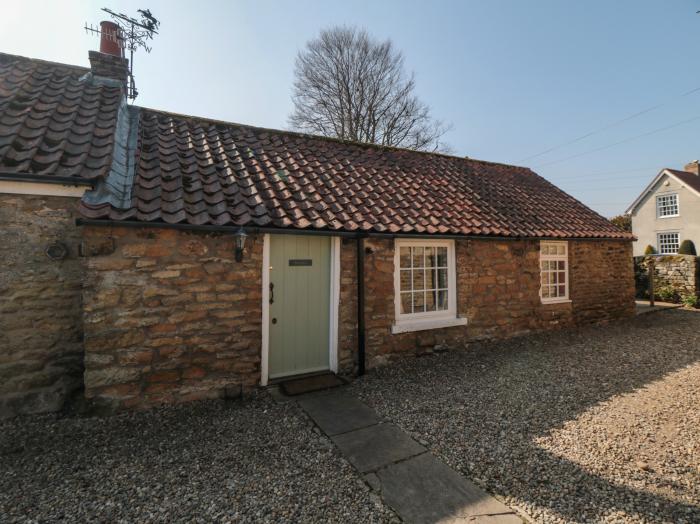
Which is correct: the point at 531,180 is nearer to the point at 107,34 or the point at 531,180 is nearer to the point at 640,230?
the point at 107,34

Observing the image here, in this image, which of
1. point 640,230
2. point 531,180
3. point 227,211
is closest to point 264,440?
point 227,211

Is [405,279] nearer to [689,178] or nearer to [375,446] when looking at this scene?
[375,446]

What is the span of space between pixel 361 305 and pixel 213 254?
2511 millimetres

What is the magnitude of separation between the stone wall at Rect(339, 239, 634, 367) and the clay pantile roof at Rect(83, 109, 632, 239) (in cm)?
49

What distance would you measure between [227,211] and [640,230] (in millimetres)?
30924

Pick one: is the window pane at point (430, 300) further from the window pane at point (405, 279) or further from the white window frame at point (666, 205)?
the white window frame at point (666, 205)

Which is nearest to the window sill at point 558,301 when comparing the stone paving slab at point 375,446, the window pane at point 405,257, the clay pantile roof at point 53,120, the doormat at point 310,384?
the window pane at point 405,257

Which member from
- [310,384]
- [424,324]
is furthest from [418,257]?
[310,384]

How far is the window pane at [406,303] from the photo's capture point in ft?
21.7

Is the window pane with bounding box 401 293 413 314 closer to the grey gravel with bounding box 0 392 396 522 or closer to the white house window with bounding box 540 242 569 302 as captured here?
the grey gravel with bounding box 0 392 396 522

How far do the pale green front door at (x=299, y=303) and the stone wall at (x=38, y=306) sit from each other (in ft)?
8.68

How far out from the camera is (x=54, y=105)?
5809 millimetres

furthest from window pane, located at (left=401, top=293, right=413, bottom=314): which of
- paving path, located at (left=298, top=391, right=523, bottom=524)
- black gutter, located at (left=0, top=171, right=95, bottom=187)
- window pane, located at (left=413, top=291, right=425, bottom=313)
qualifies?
black gutter, located at (left=0, top=171, right=95, bottom=187)

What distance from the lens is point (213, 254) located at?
16.0ft
